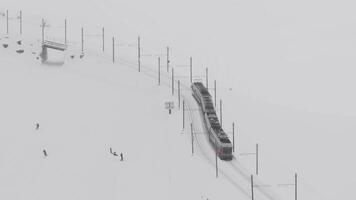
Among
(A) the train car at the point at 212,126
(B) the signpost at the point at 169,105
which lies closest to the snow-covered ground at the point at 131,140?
(B) the signpost at the point at 169,105

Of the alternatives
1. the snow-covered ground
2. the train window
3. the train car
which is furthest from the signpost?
the train window

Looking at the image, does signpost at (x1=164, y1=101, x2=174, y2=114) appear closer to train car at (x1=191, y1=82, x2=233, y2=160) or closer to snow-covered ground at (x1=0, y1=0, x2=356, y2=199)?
snow-covered ground at (x1=0, y1=0, x2=356, y2=199)

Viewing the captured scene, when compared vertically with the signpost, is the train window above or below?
below

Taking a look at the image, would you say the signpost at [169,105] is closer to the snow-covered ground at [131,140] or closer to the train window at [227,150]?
the snow-covered ground at [131,140]

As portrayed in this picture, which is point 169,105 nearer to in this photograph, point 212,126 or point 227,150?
point 212,126

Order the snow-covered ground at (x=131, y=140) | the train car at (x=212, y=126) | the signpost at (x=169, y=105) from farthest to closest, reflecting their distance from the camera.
A: the signpost at (x=169, y=105)
the train car at (x=212, y=126)
the snow-covered ground at (x=131, y=140)

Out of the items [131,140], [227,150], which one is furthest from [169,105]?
[227,150]

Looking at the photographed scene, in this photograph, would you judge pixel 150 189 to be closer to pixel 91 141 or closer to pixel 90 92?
pixel 91 141

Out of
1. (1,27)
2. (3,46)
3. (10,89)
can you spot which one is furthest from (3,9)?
(10,89)

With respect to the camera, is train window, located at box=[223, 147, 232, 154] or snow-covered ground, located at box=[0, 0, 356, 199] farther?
train window, located at box=[223, 147, 232, 154]
